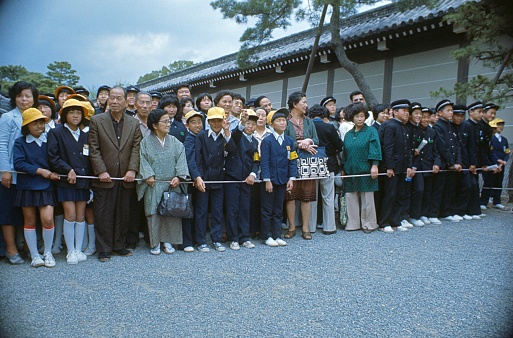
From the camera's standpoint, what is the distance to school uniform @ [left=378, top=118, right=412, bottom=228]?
596 cm

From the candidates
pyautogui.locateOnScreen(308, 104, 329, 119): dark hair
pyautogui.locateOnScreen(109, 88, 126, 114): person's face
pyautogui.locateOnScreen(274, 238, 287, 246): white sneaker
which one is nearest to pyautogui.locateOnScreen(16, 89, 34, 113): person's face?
pyautogui.locateOnScreen(109, 88, 126, 114): person's face

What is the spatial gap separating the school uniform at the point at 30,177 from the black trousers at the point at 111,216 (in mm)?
502

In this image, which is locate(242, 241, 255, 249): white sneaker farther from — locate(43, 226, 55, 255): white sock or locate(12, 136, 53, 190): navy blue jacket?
locate(12, 136, 53, 190): navy blue jacket

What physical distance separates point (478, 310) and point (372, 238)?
2.40 meters

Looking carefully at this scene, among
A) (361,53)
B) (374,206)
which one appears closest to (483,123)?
(374,206)

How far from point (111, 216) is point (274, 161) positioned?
7.40 feet

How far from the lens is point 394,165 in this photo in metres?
A: 5.95

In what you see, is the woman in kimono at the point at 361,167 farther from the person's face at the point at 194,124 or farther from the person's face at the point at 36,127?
the person's face at the point at 36,127

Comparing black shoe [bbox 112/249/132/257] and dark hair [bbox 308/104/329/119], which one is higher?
dark hair [bbox 308/104/329/119]

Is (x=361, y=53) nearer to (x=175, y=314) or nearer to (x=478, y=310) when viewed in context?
(x=478, y=310)

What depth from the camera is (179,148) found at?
4801 millimetres

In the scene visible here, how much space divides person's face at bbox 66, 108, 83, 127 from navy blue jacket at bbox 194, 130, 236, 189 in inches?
55.8

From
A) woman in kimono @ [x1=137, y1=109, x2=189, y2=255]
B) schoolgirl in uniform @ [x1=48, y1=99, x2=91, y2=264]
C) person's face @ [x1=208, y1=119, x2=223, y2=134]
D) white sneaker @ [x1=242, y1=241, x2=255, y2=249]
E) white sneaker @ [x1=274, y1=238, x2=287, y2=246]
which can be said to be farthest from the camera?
white sneaker @ [x1=274, y1=238, x2=287, y2=246]

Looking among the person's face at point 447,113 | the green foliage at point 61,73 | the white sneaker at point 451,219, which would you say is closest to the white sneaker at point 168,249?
the white sneaker at point 451,219
